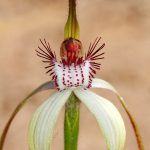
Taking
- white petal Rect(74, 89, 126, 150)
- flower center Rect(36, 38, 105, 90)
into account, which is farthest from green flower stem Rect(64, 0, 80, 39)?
white petal Rect(74, 89, 126, 150)

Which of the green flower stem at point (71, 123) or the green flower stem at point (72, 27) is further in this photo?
the green flower stem at point (72, 27)

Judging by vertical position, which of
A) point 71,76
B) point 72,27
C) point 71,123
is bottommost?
point 71,123

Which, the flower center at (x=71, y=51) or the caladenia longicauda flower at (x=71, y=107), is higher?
the flower center at (x=71, y=51)

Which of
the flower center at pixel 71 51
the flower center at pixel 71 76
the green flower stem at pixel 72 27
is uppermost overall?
the green flower stem at pixel 72 27

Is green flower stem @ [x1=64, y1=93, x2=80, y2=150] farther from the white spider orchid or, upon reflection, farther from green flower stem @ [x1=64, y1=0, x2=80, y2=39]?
green flower stem @ [x1=64, y1=0, x2=80, y2=39]

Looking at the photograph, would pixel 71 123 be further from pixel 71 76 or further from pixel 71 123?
pixel 71 76

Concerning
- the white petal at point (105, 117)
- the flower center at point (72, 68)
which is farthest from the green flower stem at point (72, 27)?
the white petal at point (105, 117)

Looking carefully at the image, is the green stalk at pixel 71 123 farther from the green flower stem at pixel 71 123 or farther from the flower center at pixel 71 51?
the flower center at pixel 71 51

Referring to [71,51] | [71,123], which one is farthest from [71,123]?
[71,51]
